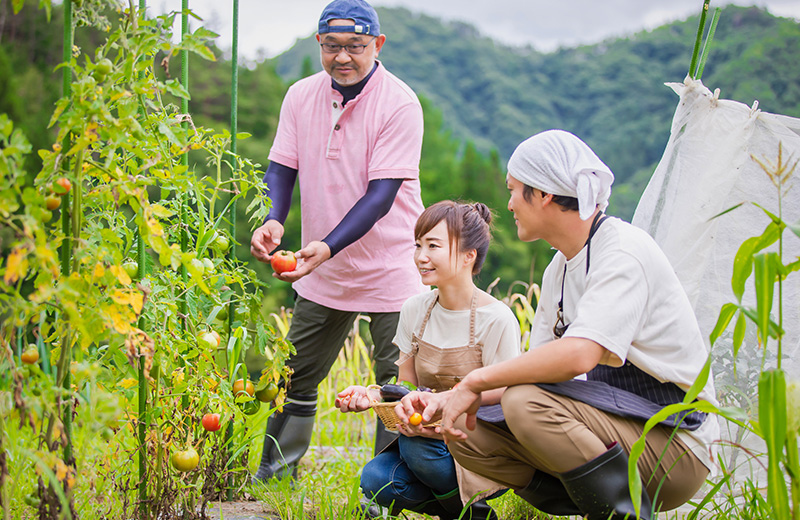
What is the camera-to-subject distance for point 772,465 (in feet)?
4.26

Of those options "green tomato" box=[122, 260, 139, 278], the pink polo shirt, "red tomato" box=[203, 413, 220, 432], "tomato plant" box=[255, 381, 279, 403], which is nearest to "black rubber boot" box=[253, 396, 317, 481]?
the pink polo shirt

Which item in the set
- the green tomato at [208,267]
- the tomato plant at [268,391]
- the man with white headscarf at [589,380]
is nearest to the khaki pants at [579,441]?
the man with white headscarf at [589,380]

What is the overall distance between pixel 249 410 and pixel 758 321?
1.38 m

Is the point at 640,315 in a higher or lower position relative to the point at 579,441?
higher

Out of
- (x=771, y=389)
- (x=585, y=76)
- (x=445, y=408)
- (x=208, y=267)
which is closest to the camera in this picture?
(x=771, y=389)

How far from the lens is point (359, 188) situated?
2.45 metres

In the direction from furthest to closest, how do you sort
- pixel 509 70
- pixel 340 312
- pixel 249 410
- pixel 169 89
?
pixel 509 70
pixel 340 312
pixel 249 410
pixel 169 89

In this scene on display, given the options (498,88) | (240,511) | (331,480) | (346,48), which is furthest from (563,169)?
(498,88)

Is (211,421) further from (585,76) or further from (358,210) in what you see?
(585,76)

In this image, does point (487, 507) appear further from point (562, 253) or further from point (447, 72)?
point (447, 72)

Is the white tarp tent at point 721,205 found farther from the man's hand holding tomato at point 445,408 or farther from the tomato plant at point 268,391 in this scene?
the tomato plant at point 268,391

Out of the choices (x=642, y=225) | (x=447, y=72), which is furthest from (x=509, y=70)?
(x=642, y=225)

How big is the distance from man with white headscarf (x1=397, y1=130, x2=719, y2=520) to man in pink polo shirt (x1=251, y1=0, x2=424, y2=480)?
26.2 inches

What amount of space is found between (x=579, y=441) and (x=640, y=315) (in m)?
0.32
